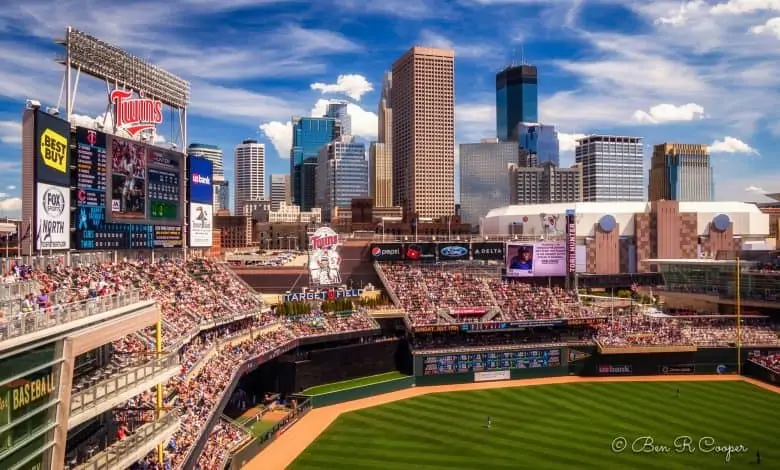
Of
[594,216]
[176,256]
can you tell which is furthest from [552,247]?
[594,216]

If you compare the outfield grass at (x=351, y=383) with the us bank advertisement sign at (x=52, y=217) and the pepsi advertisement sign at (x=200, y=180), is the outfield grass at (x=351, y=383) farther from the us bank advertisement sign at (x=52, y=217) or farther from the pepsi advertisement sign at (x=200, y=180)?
the us bank advertisement sign at (x=52, y=217)

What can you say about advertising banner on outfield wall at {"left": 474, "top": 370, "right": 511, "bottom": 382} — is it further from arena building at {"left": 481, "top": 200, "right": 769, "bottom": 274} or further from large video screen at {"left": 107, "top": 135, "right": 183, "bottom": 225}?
arena building at {"left": 481, "top": 200, "right": 769, "bottom": 274}

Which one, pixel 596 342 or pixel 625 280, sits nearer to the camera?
pixel 596 342

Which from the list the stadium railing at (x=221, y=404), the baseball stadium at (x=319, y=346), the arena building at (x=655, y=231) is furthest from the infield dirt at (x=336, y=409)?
the arena building at (x=655, y=231)

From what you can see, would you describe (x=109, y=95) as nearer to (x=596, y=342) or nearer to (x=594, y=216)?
(x=596, y=342)

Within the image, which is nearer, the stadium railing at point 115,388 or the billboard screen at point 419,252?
the stadium railing at point 115,388

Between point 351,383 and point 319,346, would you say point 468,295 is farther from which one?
point 319,346

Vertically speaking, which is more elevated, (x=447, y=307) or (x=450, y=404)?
(x=447, y=307)
